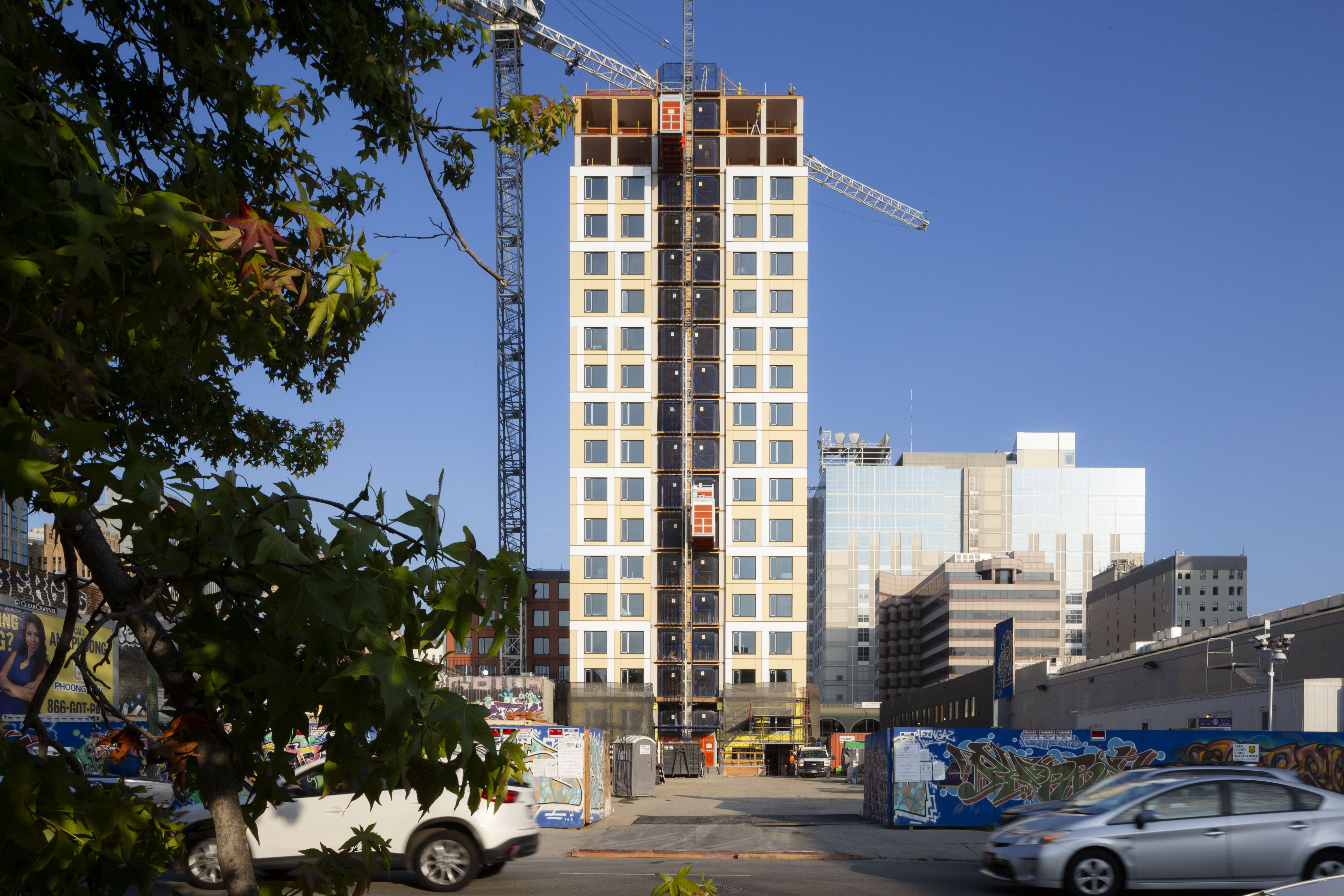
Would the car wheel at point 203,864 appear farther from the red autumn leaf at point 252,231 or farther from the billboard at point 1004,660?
the billboard at point 1004,660

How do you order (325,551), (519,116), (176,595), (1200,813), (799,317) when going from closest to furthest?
1. (325,551)
2. (176,595)
3. (519,116)
4. (1200,813)
5. (799,317)

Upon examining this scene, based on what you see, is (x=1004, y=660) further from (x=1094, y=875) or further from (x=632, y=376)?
(x=1094, y=875)

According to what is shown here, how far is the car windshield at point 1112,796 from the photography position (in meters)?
14.4

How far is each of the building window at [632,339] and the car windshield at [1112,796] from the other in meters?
69.0

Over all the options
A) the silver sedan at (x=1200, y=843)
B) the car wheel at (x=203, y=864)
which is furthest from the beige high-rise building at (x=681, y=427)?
the car wheel at (x=203, y=864)

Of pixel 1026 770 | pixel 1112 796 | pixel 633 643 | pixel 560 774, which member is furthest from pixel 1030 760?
pixel 633 643

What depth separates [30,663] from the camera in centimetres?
2262

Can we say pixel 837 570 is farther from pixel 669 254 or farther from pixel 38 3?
pixel 38 3

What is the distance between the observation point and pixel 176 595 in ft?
10.1

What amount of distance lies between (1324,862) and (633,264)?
7319 cm

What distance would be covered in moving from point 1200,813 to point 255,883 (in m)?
14.0

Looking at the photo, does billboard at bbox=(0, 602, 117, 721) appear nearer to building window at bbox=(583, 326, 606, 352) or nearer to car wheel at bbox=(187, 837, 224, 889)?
car wheel at bbox=(187, 837, 224, 889)

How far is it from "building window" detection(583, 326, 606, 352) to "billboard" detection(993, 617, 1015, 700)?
34762mm

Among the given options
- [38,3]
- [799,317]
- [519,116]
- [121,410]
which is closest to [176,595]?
[38,3]
